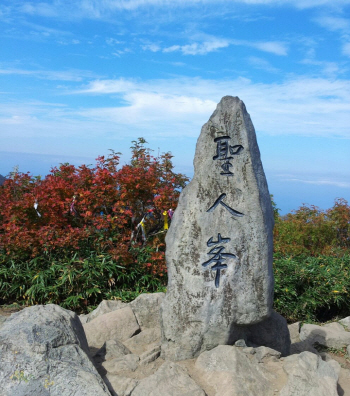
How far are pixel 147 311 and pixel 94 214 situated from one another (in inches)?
99.3

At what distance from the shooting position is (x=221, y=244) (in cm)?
379

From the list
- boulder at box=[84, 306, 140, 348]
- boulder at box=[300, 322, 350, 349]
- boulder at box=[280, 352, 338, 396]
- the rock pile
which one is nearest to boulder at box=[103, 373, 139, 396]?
the rock pile

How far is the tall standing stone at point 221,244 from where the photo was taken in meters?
3.77

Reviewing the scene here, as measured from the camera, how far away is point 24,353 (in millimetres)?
3289

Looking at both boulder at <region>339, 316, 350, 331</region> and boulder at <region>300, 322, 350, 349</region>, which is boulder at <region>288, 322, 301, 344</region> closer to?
boulder at <region>300, 322, 350, 349</region>

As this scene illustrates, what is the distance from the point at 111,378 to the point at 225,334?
1.05 metres

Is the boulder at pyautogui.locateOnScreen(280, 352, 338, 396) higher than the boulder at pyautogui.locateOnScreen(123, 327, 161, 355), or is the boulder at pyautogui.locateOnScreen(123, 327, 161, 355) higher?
the boulder at pyautogui.locateOnScreen(280, 352, 338, 396)

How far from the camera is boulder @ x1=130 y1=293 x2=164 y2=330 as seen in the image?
4.70 m

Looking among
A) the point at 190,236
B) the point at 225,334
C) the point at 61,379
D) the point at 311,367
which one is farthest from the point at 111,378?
the point at 311,367

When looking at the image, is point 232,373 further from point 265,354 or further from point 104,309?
point 104,309

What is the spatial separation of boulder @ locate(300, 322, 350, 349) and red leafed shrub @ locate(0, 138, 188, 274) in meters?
2.24

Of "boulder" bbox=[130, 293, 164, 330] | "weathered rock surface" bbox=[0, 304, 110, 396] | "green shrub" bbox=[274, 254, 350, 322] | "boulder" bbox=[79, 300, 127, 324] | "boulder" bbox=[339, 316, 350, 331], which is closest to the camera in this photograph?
"weathered rock surface" bbox=[0, 304, 110, 396]

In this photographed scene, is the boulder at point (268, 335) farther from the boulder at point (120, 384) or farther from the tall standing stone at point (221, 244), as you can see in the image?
the boulder at point (120, 384)

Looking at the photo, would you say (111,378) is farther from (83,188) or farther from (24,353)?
(83,188)
